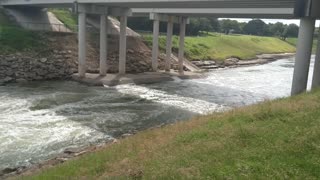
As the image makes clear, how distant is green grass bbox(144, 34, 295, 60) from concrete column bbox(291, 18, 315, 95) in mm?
35052

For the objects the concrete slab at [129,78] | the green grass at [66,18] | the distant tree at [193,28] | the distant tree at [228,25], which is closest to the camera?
the concrete slab at [129,78]

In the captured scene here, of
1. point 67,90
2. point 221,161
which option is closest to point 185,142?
point 221,161

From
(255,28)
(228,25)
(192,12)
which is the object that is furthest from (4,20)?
(255,28)

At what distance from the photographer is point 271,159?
1011cm

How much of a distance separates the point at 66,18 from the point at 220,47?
30596 millimetres

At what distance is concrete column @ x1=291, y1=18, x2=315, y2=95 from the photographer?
25969mm

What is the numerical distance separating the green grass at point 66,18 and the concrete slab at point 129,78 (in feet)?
61.1

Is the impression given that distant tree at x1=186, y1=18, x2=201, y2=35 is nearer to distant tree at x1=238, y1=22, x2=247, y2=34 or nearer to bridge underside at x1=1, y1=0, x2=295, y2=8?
bridge underside at x1=1, y1=0, x2=295, y2=8

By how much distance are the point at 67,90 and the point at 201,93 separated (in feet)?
42.4

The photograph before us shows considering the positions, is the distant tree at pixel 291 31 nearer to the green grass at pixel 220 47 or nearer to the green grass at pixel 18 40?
the green grass at pixel 220 47

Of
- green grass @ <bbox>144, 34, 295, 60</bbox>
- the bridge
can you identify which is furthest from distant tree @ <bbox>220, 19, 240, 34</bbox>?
the bridge

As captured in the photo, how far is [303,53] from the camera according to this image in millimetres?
26406

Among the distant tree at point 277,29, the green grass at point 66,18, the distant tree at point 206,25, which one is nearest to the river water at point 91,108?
the green grass at point 66,18

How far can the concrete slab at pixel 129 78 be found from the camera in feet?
139
